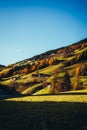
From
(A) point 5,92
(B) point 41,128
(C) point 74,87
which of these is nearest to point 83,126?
(B) point 41,128

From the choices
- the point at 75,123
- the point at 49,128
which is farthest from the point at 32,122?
the point at 75,123

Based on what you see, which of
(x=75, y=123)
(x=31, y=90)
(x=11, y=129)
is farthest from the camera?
(x=31, y=90)

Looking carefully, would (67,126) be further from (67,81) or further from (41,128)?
(67,81)

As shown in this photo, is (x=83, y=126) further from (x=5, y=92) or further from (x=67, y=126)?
(x=5, y=92)

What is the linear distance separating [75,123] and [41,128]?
3014mm

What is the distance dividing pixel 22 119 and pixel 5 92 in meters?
54.0

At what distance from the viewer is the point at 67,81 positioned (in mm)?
128875

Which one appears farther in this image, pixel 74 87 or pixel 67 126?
pixel 74 87

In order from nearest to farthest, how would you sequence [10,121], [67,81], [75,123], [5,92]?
[75,123]
[10,121]
[5,92]
[67,81]

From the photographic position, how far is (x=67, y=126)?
15484 millimetres

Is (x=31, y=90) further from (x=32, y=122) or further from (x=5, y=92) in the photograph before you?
(x=32, y=122)

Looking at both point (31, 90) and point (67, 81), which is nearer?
point (67, 81)

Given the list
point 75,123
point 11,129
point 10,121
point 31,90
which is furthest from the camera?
point 31,90

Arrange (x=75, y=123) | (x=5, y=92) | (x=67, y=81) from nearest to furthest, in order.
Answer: (x=75, y=123), (x=5, y=92), (x=67, y=81)
